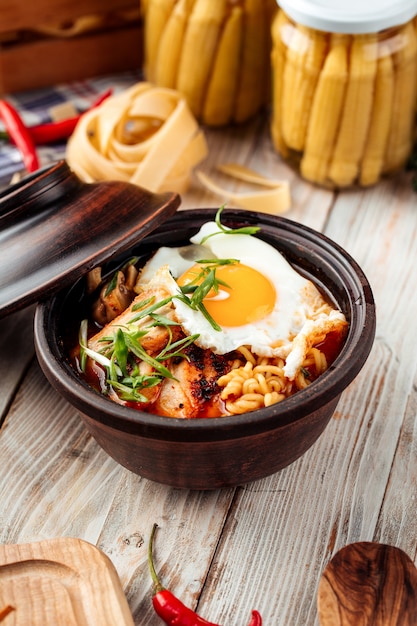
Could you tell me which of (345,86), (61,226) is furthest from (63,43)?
(61,226)

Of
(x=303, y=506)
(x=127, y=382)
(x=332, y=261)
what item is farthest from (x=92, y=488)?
(x=332, y=261)

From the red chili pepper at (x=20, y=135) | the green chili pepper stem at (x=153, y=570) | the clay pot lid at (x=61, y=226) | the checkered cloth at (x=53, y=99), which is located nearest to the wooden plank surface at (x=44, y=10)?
the checkered cloth at (x=53, y=99)

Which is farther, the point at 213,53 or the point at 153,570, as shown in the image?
the point at 213,53

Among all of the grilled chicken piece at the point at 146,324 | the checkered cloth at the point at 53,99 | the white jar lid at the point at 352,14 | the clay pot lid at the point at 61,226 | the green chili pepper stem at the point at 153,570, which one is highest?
the white jar lid at the point at 352,14

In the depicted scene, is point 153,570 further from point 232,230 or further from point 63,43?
point 63,43

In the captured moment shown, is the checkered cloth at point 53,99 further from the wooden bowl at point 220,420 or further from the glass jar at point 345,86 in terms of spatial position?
the wooden bowl at point 220,420

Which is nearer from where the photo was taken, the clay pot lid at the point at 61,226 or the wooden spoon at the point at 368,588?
the wooden spoon at the point at 368,588

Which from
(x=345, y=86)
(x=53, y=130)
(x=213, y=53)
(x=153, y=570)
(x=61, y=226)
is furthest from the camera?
(x=53, y=130)
